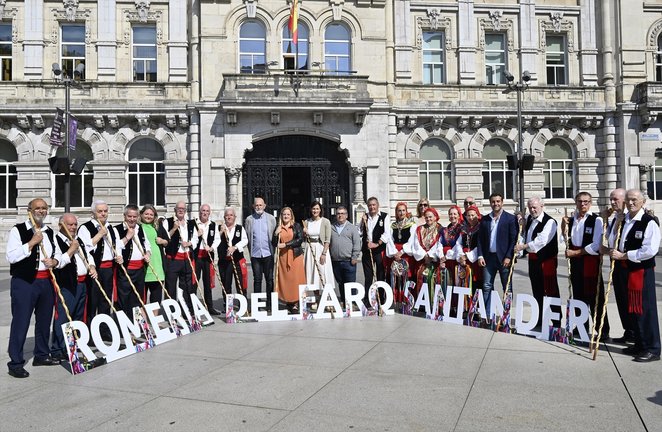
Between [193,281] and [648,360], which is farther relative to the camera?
[193,281]

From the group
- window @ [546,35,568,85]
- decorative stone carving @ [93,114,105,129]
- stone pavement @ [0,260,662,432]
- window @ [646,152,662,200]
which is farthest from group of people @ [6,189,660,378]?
window @ [646,152,662,200]

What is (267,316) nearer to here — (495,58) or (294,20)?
(294,20)

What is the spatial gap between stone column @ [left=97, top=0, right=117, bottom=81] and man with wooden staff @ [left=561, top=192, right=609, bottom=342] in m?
19.0

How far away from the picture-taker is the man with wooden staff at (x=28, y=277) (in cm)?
570

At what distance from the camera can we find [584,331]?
6711mm

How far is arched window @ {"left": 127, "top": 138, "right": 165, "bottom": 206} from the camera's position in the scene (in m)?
20.4

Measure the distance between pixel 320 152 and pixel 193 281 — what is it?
1229 cm

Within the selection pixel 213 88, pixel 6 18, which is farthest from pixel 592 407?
pixel 6 18

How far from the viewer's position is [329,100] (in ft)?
63.6

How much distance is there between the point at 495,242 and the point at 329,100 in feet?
41.4

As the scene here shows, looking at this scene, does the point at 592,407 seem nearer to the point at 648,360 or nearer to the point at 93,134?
the point at 648,360

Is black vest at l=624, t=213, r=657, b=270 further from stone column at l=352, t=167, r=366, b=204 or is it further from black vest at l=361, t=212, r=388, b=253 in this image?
stone column at l=352, t=167, r=366, b=204

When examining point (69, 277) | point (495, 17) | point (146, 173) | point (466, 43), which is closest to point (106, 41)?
point (146, 173)

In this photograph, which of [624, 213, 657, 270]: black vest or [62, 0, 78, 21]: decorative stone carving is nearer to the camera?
[624, 213, 657, 270]: black vest
